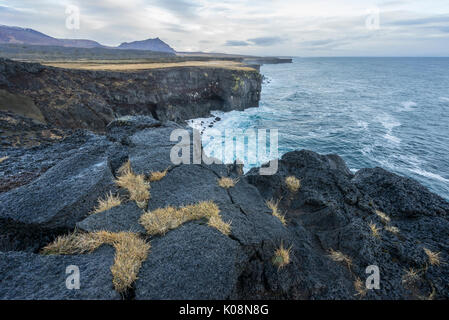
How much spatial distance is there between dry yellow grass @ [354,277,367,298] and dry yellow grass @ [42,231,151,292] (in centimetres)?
438

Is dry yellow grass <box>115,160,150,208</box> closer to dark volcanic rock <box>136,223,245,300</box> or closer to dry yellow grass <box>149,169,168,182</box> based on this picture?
dry yellow grass <box>149,169,168,182</box>

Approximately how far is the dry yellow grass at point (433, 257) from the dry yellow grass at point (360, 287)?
2200 millimetres

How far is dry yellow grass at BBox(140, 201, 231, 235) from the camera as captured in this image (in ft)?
15.4

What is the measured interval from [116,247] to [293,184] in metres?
6.05

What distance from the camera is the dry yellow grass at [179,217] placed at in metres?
4.68

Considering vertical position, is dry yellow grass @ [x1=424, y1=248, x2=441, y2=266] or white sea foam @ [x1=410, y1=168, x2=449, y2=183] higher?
dry yellow grass @ [x1=424, y1=248, x2=441, y2=266]

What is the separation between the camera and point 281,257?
15.3ft

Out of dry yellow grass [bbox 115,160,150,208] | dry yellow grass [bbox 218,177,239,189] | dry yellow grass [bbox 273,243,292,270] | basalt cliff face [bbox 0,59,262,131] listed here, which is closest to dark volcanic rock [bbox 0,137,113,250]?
dry yellow grass [bbox 115,160,150,208]

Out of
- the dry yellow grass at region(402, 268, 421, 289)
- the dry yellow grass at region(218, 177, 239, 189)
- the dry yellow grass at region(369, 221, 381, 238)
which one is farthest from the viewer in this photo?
the dry yellow grass at region(218, 177, 239, 189)

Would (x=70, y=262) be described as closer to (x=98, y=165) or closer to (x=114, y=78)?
(x=98, y=165)

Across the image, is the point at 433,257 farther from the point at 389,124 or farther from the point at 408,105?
the point at 408,105

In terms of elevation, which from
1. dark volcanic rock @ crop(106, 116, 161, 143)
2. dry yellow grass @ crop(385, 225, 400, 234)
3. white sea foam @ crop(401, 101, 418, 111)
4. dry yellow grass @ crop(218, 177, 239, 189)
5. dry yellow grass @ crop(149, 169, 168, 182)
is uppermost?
white sea foam @ crop(401, 101, 418, 111)

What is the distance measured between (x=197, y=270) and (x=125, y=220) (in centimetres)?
215

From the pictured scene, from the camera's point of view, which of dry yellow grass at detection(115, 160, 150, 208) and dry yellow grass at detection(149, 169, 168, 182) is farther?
dry yellow grass at detection(149, 169, 168, 182)
